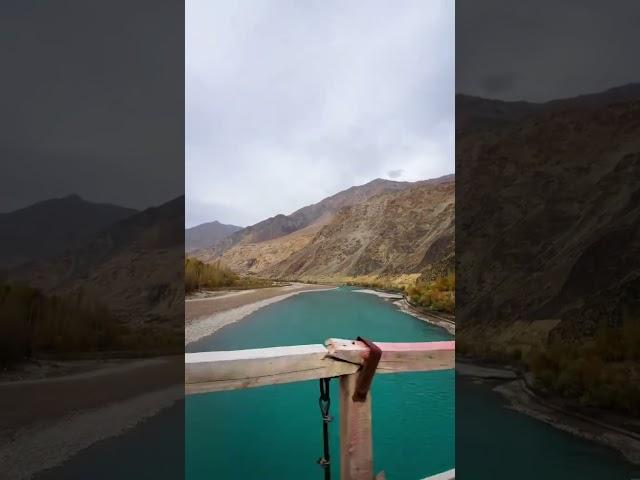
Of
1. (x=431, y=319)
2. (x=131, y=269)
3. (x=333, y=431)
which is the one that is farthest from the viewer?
(x=431, y=319)

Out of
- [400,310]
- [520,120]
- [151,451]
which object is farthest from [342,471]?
[400,310]

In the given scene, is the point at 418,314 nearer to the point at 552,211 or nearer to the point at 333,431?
the point at 333,431

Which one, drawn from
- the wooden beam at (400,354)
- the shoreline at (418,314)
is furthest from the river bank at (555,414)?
the shoreline at (418,314)

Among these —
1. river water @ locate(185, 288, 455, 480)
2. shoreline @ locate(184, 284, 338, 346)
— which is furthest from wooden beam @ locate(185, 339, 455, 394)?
shoreline @ locate(184, 284, 338, 346)

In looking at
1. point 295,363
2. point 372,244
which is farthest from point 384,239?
point 295,363

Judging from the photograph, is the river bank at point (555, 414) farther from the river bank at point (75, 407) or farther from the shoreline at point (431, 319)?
the shoreline at point (431, 319)

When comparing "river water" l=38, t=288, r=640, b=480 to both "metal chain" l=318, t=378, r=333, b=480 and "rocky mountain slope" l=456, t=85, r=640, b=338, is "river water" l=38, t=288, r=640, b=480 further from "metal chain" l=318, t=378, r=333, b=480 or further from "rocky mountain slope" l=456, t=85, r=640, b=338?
"metal chain" l=318, t=378, r=333, b=480
